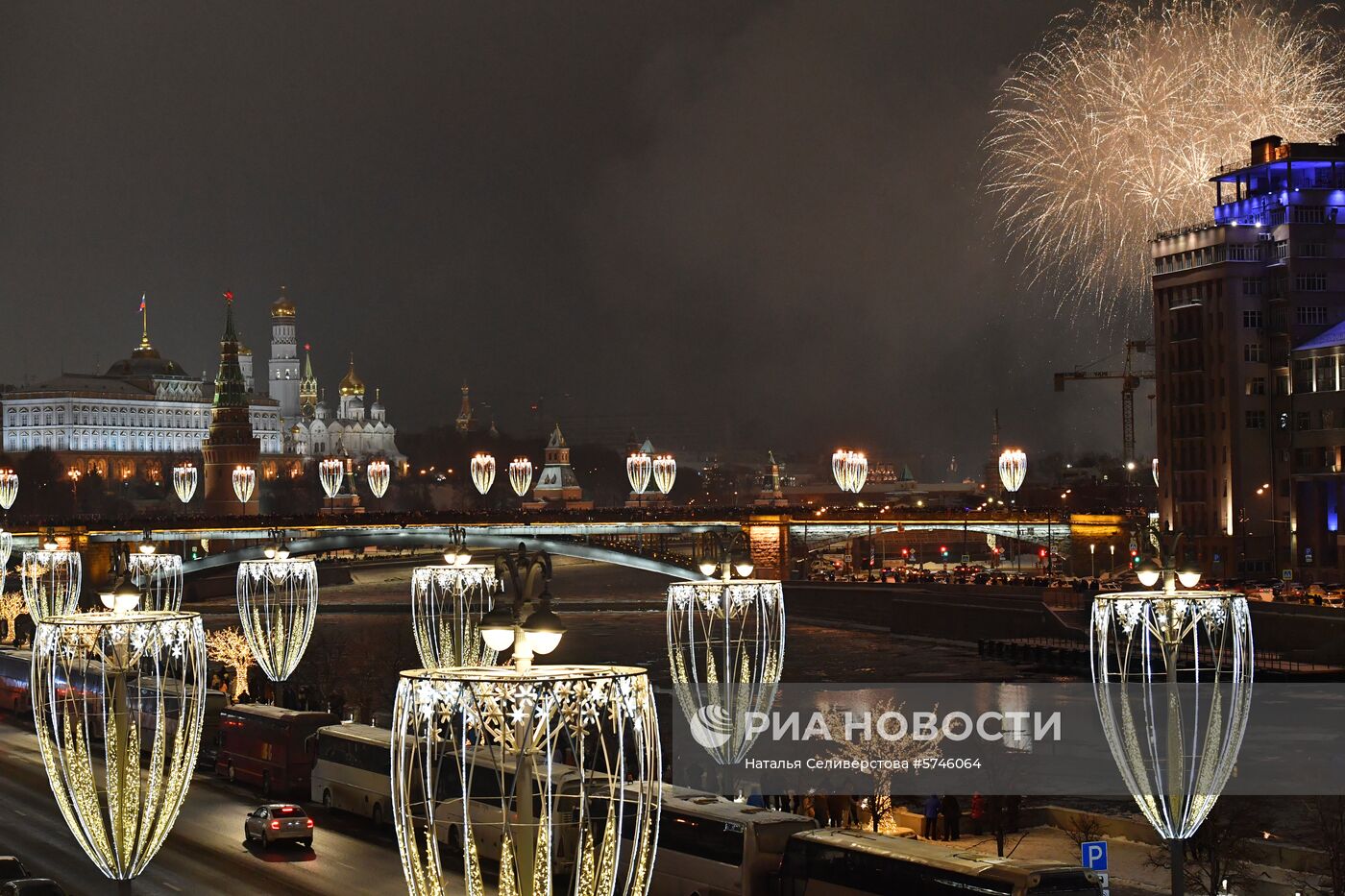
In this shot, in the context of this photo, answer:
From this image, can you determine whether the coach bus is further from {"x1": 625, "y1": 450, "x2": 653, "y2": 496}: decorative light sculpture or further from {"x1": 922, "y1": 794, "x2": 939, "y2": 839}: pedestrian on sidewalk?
{"x1": 625, "y1": 450, "x2": 653, "y2": 496}: decorative light sculpture

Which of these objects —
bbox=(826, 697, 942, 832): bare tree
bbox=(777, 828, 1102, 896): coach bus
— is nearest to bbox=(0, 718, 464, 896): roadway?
bbox=(777, 828, 1102, 896): coach bus

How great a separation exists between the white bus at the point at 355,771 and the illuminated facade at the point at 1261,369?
137 ft

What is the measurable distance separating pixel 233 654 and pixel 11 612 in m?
15.6

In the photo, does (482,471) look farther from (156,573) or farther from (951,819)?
(951,819)

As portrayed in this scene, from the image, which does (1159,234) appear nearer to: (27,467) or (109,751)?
(109,751)

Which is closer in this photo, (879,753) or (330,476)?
(879,753)

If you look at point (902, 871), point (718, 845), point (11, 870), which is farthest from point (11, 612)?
point (902, 871)

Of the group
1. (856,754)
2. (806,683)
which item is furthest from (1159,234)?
(856,754)

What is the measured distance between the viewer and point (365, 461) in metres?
165

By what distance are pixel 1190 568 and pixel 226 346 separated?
9642 cm

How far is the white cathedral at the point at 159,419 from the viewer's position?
14488 centimetres

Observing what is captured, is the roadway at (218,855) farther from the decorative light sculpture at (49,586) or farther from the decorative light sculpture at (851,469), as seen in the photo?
the decorative light sculpture at (851,469)

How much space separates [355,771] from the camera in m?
24.3

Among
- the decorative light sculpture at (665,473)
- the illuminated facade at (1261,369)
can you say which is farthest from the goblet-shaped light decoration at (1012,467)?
the decorative light sculpture at (665,473)
